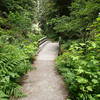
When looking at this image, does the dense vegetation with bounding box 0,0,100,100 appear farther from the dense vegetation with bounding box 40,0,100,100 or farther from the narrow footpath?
the narrow footpath

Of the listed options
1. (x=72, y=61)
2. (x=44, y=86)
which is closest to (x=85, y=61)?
(x=72, y=61)

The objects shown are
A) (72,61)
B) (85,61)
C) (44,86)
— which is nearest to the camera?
(85,61)

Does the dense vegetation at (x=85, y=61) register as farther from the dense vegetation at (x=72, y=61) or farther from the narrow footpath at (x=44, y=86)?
the narrow footpath at (x=44, y=86)

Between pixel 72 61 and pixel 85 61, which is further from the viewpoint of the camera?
pixel 72 61

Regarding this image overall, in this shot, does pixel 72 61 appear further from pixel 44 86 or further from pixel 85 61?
pixel 44 86

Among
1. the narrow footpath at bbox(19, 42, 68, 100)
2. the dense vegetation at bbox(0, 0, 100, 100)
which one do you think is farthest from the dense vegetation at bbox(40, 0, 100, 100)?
the narrow footpath at bbox(19, 42, 68, 100)

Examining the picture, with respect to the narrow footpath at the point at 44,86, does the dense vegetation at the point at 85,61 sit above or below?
above

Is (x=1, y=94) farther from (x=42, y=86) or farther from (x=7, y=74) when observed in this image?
(x=42, y=86)

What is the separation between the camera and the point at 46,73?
5.23 metres

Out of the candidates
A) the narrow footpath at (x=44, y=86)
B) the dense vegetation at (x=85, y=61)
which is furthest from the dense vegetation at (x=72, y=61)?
the narrow footpath at (x=44, y=86)

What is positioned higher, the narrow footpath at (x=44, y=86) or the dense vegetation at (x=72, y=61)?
the dense vegetation at (x=72, y=61)

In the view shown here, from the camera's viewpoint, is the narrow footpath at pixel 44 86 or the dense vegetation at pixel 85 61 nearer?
the dense vegetation at pixel 85 61

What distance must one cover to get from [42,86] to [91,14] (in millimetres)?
4090

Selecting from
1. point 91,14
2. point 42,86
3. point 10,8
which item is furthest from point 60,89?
point 10,8
